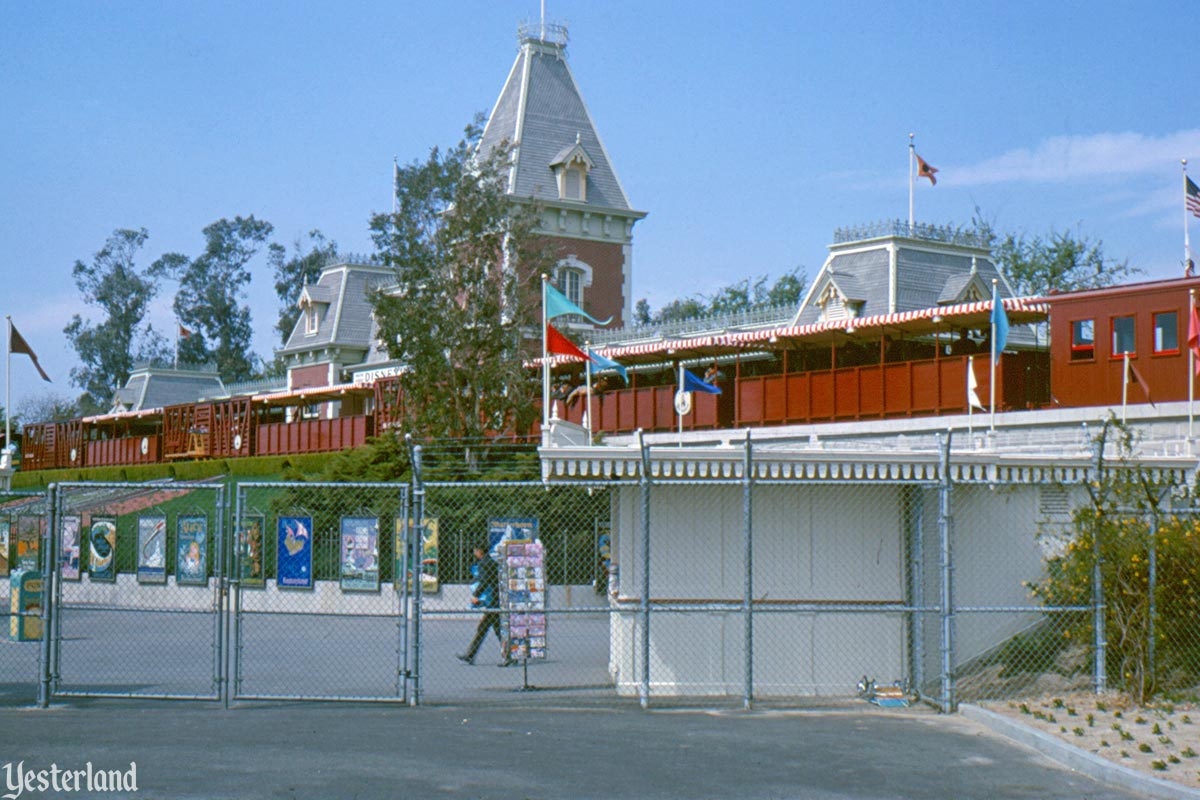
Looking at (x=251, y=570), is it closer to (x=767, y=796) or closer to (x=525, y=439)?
(x=525, y=439)

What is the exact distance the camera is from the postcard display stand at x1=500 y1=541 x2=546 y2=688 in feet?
54.6

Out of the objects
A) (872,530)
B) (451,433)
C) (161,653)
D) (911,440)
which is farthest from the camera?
(451,433)

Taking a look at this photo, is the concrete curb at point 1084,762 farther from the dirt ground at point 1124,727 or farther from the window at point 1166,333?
the window at point 1166,333

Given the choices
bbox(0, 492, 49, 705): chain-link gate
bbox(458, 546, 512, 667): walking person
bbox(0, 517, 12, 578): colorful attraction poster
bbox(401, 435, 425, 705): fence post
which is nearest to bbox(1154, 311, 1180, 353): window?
bbox(458, 546, 512, 667): walking person

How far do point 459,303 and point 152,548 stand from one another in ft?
45.5

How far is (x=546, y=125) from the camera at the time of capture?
181 feet

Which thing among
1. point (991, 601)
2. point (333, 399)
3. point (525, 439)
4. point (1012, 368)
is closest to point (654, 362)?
point (525, 439)

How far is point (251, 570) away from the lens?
1144 inches

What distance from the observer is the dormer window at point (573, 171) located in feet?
176

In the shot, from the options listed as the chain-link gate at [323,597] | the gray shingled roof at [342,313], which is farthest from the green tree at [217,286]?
the chain-link gate at [323,597]

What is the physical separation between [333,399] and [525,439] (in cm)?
1946

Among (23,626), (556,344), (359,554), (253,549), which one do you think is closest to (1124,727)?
(556,344)

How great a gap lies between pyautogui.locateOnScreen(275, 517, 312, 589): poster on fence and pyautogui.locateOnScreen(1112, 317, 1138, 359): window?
14.9 metres

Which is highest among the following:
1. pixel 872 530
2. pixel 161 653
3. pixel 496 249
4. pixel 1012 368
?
pixel 496 249
